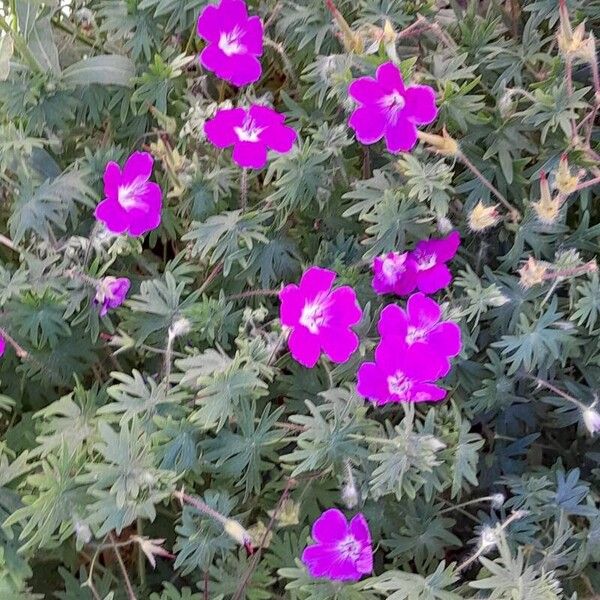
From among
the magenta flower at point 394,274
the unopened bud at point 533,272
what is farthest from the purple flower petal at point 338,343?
the unopened bud at point 533,272

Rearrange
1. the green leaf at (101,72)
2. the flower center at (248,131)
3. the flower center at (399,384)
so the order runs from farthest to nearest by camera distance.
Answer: the green leaf at (101,72) → the flower center at (248,131) → the flower center at (399,384)

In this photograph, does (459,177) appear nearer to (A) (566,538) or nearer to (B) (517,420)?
(B) (517,420)

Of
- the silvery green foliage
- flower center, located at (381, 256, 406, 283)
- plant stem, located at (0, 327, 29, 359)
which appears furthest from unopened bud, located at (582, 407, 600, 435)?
plant stem, located at (0, 327, 29, 359)

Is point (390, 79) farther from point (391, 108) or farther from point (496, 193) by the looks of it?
point (496, 193)

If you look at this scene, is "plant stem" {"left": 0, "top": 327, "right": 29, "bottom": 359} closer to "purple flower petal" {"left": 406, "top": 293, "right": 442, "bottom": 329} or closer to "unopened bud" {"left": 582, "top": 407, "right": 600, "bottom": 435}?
"purple flower petal" {"left": 406, "top": 293, "right": 442, "bottom": 329}

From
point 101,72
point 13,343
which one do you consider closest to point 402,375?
point 13,343

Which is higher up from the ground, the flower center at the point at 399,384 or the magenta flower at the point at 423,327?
the magenta flower at the point at 423,327

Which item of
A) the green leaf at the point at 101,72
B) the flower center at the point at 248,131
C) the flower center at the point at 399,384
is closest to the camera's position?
the flower center at the point at 399,384

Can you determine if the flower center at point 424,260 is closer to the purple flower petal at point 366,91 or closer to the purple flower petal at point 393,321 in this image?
the purple flower petal at point 393,321
